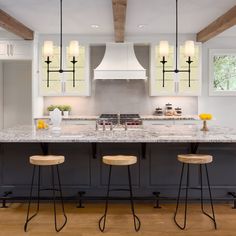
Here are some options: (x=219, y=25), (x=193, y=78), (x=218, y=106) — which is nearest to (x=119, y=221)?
(x=219, y=25)

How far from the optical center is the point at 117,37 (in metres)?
5.74

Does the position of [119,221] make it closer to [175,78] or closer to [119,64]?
[119,64]

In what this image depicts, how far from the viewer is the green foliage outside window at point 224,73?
6.49m

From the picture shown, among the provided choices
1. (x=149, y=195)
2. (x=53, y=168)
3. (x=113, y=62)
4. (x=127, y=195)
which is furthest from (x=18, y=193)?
(x=113, y=62)

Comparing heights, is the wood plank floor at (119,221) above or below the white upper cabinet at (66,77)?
below

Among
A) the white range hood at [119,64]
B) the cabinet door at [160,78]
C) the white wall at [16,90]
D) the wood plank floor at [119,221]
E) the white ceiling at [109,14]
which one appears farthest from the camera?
the white wall at [16,90]

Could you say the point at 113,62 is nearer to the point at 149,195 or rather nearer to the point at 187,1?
the point at 187,1

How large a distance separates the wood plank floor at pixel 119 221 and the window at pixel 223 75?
335cm

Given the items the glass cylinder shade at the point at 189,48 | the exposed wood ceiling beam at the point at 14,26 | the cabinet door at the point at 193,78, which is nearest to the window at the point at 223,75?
the cabinet door at the point at 193,78

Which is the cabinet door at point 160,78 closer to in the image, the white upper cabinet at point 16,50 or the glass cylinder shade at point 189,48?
the glass cylinder shade at point 189,48

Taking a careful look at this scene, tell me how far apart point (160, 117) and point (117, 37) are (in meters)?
1.73

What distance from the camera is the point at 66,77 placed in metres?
6.16

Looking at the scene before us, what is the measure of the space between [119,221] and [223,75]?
4484 mm

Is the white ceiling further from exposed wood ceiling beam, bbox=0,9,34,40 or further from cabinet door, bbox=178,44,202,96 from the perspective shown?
cabinet door, bbox=178,44,202,96
